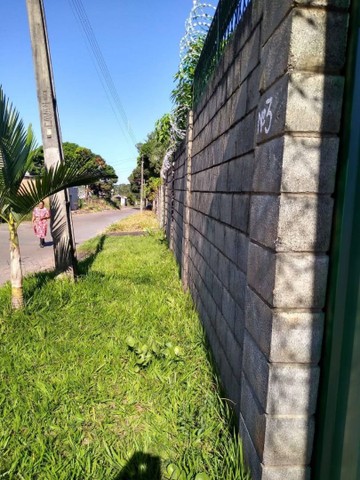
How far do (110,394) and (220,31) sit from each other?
2938mm

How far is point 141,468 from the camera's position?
5.70ft

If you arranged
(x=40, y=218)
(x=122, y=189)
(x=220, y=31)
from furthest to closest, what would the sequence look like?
(x=122, y=189), (x=40, y=218), (x=220, y=31)

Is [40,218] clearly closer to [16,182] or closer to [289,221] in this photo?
[16,182]

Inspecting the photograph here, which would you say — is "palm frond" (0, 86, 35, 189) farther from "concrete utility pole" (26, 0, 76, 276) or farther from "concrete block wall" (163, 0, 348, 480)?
"concrete block wall" (163, 0, 348, 480)

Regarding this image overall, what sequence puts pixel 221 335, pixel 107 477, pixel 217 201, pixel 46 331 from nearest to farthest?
1. pixel 107 477
2. pixel 221 335
3. pixel 217 201
4. pixel 46 331

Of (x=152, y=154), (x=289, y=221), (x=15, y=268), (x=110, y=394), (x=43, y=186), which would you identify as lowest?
(x=110, y=394)

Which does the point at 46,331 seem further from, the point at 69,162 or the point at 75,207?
the point at 75,207

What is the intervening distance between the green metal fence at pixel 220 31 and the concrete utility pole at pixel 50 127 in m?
2.46

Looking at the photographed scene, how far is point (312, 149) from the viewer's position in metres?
1.13

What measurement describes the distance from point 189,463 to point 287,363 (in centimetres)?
92

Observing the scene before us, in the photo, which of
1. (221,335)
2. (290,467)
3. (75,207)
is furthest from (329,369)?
(75,207)

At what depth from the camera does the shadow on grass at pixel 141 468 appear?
170 cm

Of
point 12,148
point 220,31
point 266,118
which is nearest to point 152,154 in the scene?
point 12,148

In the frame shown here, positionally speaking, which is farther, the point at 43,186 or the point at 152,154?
the point at 152,154
